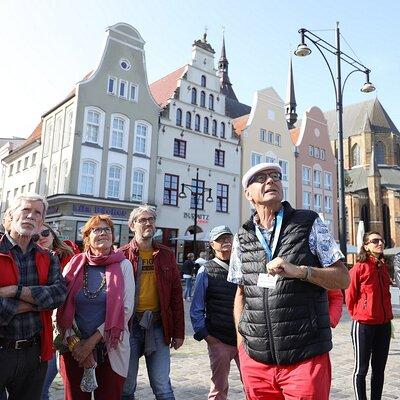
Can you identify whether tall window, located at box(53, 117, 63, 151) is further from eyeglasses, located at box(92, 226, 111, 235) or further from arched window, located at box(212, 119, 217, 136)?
eyeglasses, located at box(92, 226, 111, 235)

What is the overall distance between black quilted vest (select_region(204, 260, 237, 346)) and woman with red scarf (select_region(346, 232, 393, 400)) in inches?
61.4

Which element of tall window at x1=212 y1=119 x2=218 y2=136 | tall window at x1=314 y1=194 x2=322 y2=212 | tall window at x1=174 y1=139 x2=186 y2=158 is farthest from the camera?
tall window at x1=314 y1=194 x2=322 y2=212

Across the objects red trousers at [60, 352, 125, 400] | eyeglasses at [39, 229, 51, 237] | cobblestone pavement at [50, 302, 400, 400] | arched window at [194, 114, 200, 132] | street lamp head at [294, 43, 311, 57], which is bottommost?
cobblestone pavement at [50, 302, 400, 400]

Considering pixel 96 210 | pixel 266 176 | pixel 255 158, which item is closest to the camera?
pixel 266 176

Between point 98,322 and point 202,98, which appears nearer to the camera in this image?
point 98,322

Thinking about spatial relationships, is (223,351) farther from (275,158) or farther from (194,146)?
(275,158)

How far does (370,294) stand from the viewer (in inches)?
179

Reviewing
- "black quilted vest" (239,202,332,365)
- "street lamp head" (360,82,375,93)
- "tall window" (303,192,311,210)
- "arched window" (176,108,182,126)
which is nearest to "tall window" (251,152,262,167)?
"tall window" (303,192,311,210)

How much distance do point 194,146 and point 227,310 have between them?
23.8m

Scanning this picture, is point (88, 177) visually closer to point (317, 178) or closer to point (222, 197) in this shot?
point (222, 197)

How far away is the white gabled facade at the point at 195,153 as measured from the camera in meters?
25.6

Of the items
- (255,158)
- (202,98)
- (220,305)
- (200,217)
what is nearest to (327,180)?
(255,158)

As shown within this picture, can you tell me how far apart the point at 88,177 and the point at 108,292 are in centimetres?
2058

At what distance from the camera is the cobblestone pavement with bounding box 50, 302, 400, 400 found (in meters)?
4.79
